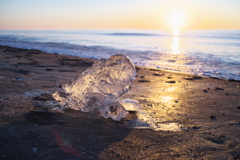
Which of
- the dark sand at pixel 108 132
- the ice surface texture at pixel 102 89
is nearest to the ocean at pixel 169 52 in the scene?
the dark sand at pixel 108 132

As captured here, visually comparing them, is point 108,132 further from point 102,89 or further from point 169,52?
point 169,52

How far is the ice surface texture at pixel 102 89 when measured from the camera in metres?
3.36

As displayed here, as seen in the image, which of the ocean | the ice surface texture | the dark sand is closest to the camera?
the dark sand

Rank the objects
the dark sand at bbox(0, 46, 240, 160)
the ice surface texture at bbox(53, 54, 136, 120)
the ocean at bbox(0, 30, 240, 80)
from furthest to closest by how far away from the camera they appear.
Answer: the ocean at bbox(0, 30, 240, 80), the ice surface texture at bbox(53, 54, 136, 120), the dark sand at bbox(0, 46, 240, 160)

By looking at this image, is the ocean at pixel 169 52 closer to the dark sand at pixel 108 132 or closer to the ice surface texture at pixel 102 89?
the dark sand at pixel 108 132

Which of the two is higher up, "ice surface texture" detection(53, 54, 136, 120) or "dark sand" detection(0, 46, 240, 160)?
"ice surface texture" detection(53, 54, 136, 120)

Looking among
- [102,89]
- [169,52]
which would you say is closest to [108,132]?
[102,89]

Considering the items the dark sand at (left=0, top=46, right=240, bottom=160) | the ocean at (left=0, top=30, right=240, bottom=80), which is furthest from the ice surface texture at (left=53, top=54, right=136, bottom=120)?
the ocean at (left=0, top=30, right=240, bottom=80)

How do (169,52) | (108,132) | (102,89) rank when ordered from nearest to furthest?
(108,132), (102,89), (169,52)

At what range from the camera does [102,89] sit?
346 cm

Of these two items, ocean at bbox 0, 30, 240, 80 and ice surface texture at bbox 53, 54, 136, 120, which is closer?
ice surface texture at bbox 53, 54, 136, 120

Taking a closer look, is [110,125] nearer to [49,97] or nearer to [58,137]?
[58,137]

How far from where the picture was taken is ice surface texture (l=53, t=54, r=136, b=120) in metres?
3.36

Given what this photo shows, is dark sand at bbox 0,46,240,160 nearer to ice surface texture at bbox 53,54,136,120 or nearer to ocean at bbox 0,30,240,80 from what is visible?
ice surface texture at bbox 53,54,136,120
